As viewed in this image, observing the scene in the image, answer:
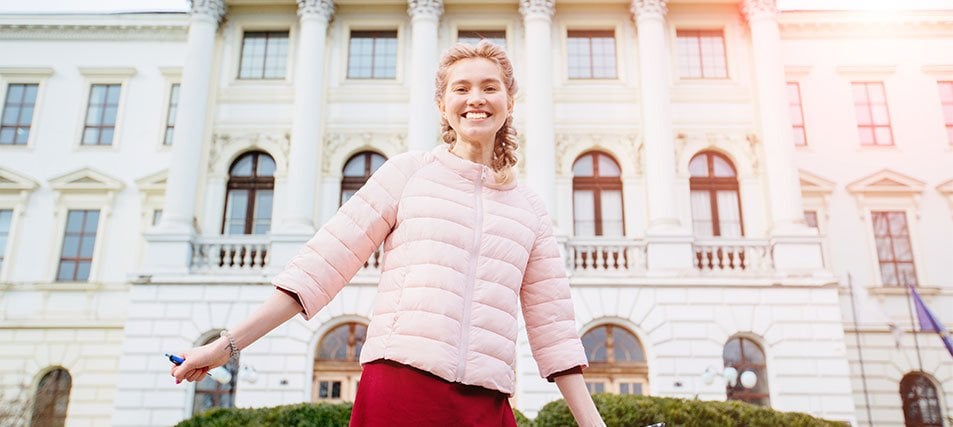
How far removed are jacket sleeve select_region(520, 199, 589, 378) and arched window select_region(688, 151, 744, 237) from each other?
650 inches

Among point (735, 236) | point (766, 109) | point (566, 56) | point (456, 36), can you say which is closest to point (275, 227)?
point (456, 36)

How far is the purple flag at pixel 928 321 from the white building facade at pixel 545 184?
1.02 metres

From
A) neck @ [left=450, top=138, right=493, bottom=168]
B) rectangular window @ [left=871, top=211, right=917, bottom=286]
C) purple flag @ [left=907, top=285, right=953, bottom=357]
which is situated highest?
rectangular window @ [left=871, top=211, right=917, bottom=286]

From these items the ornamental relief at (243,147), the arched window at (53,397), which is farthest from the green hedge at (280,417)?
the arched window at (53,397)

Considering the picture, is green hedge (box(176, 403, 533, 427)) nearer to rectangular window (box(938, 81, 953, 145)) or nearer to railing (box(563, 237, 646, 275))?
railing (box(563, 237, 646, 275))

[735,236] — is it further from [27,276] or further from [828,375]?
[27,276]

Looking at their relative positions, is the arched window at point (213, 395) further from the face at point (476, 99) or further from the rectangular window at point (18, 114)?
the face at point (476, 99)

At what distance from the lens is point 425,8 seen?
19531 mm

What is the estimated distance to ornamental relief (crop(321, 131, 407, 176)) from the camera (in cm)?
1922

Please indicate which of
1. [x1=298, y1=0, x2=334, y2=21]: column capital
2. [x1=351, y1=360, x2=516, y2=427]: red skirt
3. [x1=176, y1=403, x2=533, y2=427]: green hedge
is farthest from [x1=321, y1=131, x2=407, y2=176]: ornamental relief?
[x1=351, y1=360, x2=516, y2=427]: red skirt

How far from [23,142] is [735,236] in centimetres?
1945

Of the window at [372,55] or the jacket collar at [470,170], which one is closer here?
the jacket collar at [470,170]

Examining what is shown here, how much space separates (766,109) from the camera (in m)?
18.6

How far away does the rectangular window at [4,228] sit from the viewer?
20.5m
